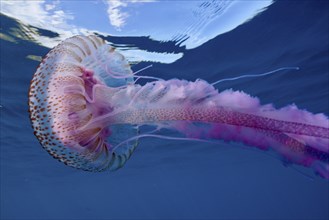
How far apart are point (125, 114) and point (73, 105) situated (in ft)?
1.32

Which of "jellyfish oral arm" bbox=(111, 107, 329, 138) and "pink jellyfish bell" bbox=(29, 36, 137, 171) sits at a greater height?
"pink jellyfish bell" bbox=(29, 36, 137, 171)

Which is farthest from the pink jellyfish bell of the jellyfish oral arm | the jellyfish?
the jellyfish oral arm

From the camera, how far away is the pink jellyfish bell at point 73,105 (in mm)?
2207

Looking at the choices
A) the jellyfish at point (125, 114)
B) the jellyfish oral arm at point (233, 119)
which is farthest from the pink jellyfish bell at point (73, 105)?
the jellyfish oral arm at point (233, 119)

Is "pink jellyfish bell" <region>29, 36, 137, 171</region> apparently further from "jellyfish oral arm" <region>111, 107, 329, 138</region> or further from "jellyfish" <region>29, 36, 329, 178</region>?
"jellyfish oral arm" <region>111, 107, 329, 138</region>

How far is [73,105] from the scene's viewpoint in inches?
88.8

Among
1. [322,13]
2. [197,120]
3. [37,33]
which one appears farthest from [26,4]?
[322,13]

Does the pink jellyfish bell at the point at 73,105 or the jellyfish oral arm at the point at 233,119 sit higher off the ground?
the pink jellyfish bell at the point at 73,105

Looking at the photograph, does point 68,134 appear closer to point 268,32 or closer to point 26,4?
point 26,4

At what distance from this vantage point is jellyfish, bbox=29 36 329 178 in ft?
6.09

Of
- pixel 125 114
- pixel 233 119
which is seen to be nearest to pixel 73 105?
pixel 125 114

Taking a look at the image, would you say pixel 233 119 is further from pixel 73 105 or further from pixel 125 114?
pixel 73 105

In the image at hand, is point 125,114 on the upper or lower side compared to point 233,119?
upper

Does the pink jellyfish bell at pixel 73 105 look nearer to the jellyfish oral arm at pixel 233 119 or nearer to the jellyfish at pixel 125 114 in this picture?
the jellyfish at pixel 125 114
